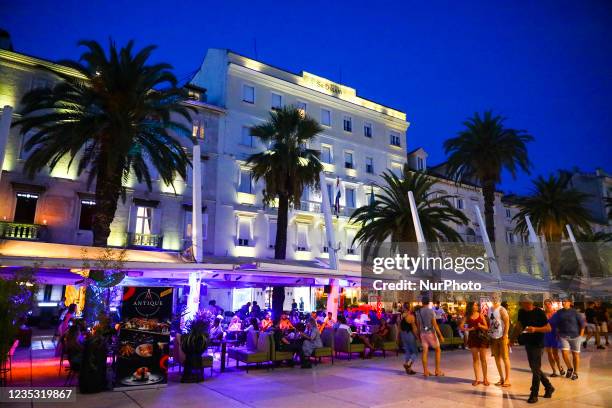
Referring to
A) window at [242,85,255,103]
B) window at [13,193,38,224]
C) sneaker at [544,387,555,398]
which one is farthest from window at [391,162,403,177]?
sneaker at [544,387,555,398]

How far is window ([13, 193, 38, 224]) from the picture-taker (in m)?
22.5

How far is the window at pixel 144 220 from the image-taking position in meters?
26.2

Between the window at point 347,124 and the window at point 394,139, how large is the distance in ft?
17.0

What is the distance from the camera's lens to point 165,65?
19281mm

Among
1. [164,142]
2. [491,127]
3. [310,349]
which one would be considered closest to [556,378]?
[310,349]

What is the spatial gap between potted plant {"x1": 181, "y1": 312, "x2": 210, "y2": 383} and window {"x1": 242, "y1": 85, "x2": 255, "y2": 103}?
24.0 m

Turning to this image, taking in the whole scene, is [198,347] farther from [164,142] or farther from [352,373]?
[164,142]

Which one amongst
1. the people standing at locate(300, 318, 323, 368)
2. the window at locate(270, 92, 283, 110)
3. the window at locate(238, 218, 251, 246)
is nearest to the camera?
the people standing at locate(300, 318, 323, 368)

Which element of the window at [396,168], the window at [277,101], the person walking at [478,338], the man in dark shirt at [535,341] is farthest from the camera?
the window at [396,168]

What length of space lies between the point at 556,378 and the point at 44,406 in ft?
38.6

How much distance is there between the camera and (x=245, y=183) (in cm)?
3083

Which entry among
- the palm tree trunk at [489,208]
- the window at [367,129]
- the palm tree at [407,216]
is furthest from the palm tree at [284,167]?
the window at [367,129]

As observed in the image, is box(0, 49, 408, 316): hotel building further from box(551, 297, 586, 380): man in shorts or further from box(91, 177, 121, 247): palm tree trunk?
box(551, 297, 586, 380): man in shorts

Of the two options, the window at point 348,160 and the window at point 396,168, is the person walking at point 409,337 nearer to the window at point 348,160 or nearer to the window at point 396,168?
the window at point 348,160
